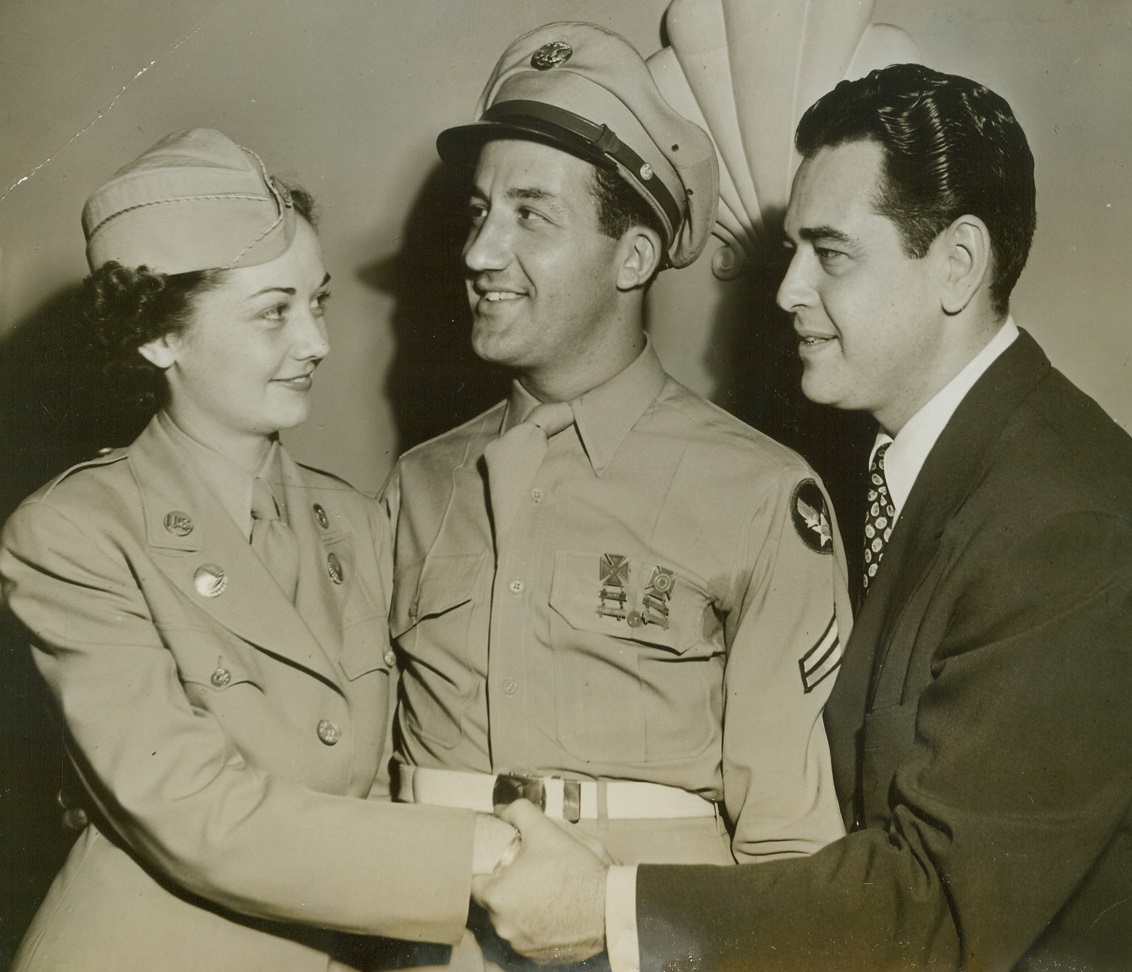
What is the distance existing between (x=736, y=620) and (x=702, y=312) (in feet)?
2.40

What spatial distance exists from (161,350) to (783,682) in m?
1.07

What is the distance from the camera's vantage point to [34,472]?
212cm

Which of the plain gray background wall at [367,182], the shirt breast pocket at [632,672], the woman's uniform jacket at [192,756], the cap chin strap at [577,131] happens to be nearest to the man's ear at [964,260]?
the plain gray background wall at [367,182]

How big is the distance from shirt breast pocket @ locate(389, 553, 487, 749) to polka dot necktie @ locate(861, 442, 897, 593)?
0.63 meters

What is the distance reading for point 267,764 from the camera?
160 cm

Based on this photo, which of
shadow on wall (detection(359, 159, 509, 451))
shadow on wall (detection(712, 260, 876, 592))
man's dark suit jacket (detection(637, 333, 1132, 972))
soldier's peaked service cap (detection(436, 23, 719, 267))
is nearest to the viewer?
man's dark suit jacket (detection(637, 333, 1132, 972))

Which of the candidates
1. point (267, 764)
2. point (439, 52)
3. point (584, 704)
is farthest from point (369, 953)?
point (439, 52)

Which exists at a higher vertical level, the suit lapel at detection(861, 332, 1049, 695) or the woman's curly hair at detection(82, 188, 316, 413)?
the woman's curly hair at detection(82, 188, 316, 413)

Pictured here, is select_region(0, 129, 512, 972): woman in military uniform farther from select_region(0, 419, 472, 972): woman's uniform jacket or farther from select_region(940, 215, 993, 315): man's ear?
select_region(940, 215, 993, 315): man's ear

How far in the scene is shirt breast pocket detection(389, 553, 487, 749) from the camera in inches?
68.6

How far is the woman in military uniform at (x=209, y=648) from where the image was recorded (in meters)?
1.53

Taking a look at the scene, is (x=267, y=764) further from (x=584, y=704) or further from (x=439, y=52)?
Result: (x=439, y=52)

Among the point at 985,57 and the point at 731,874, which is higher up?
the point at 985,57

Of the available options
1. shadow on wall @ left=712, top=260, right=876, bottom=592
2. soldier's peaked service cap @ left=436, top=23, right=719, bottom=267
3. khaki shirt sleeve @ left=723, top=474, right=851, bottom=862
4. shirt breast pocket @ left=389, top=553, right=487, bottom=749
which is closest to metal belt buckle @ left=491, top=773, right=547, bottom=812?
shirt breast pocket @ left=389, top=553, right=487, bottom=749
